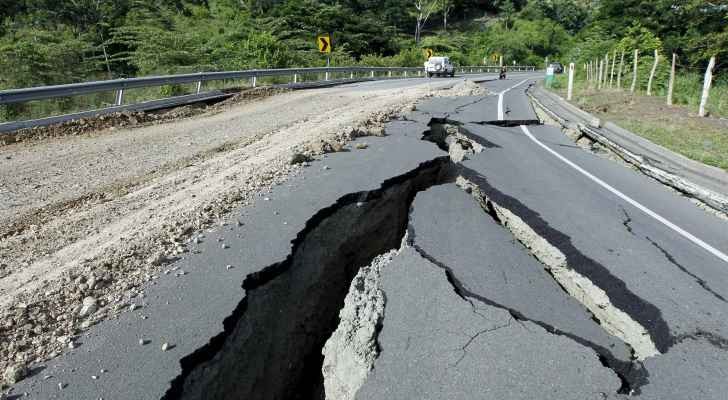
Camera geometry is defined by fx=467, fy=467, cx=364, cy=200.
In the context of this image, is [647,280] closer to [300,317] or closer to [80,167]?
[300,317]

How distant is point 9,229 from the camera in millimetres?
4230

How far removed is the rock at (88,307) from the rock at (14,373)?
0.54m

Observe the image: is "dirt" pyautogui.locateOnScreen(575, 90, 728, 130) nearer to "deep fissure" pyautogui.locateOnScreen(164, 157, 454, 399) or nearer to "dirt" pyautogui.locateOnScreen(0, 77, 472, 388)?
"dirt" pyautogui.locateOnScreen(0, 77, 472, 388)

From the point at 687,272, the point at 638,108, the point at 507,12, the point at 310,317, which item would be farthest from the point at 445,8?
the point at 310,317

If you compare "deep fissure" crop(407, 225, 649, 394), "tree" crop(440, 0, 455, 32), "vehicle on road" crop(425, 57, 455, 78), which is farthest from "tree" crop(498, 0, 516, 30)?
"deep fissure" crop(407, 225, 649, 394)

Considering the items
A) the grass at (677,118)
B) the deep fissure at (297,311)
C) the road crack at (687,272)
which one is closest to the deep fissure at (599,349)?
the deep fissure at (297,311)

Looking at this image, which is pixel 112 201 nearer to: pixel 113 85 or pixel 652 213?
pixel 113 85

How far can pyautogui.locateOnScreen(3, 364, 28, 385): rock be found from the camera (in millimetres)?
2316

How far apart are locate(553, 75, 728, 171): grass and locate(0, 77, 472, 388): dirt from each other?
6050 millimetres

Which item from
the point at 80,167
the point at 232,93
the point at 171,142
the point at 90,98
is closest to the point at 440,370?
the point at 80,167

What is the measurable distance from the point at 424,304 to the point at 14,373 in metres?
2.32

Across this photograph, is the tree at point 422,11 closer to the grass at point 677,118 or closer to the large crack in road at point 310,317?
the grass at point 677,118

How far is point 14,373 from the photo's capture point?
2.33m

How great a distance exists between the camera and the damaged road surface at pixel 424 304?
2.50 meters
